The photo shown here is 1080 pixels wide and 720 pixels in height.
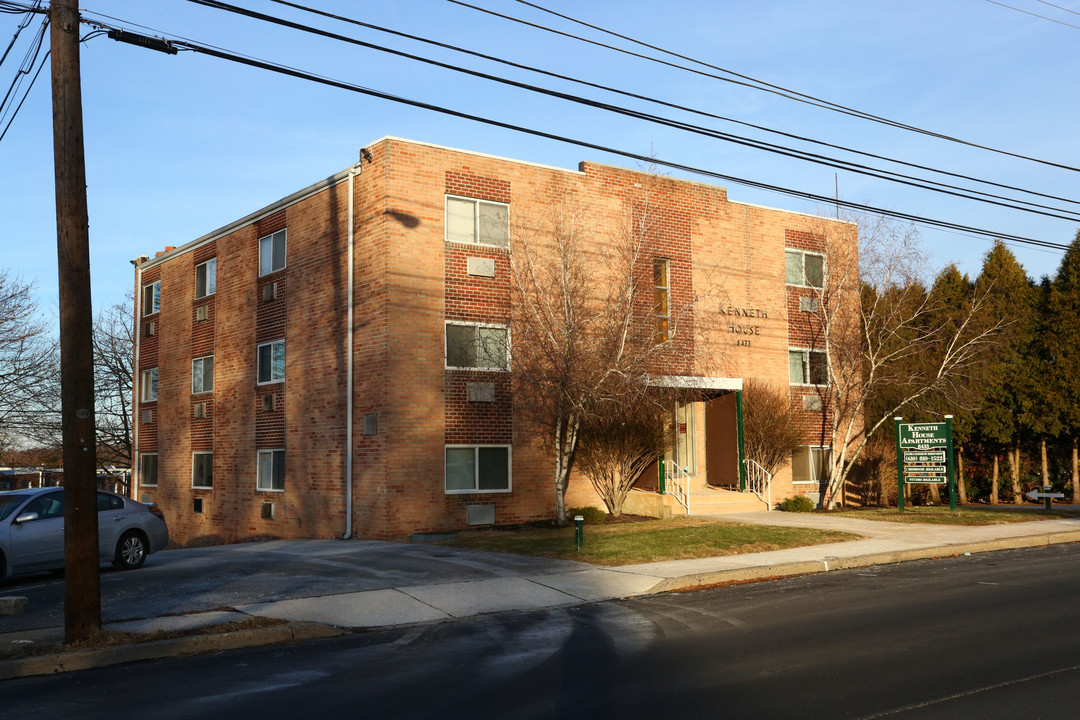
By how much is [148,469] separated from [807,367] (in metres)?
22.2

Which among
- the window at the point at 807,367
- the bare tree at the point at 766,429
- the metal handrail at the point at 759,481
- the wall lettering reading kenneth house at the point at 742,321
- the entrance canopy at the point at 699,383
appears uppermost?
the wall lettering reading kenneth house at the point at 742,321

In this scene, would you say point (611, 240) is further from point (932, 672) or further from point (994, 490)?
point (994, 490)

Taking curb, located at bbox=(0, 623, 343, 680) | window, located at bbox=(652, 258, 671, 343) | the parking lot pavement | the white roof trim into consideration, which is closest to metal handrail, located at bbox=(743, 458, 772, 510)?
the white roof trim

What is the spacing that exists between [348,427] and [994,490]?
88.8 feet

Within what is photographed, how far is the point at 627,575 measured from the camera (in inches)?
568

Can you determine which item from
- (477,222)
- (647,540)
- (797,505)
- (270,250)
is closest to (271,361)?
(270,250)

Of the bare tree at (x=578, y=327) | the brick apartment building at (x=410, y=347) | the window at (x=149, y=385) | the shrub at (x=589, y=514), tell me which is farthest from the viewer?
the window at (x=149, y=385)

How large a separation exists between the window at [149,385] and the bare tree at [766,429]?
65.6ft

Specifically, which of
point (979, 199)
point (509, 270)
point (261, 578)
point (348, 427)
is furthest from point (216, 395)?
point (979, 199)

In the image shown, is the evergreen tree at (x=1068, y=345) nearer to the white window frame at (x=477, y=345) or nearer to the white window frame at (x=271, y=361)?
the white window frame at (x=477, y=345)

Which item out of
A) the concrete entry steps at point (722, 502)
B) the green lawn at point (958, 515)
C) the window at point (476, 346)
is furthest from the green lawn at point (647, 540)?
the green lawn at point (958, 515)

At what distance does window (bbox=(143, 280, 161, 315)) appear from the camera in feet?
110

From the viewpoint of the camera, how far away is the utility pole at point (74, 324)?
A: 9883 millimetres

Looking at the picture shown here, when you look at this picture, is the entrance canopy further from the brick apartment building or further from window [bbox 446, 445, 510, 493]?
window [bbox 446, 445, 510, 493]
